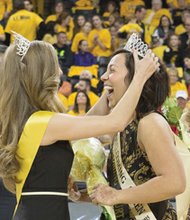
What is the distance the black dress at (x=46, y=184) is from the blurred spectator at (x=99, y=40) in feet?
26.2

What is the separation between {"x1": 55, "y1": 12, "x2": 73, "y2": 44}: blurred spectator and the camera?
34.2 ft

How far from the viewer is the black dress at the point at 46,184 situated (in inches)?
83.2

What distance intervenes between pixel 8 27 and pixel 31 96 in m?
8.04

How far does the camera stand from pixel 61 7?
1081 centimetres

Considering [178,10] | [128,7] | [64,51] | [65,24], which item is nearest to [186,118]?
[64,51]

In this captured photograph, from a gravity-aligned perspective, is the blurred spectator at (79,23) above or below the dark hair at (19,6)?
below

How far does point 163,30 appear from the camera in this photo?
10.2 metres

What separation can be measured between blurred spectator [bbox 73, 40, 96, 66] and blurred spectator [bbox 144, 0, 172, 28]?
146 centimetres

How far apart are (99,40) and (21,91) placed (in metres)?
7.94

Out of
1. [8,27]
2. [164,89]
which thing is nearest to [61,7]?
[8,27]

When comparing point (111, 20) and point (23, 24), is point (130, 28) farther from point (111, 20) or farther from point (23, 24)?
point (23, 24)

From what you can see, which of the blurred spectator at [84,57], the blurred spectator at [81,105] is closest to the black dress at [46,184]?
the blurred spectator at [81,105]

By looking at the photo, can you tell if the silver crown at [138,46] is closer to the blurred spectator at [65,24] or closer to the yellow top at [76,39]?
the yellow top at [76,39]

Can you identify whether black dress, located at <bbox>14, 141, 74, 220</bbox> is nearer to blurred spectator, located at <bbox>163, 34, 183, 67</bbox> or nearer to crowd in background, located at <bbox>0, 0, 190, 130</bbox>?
crowd in background, located at <bbox>0, 0, 190, 130</bbox>
